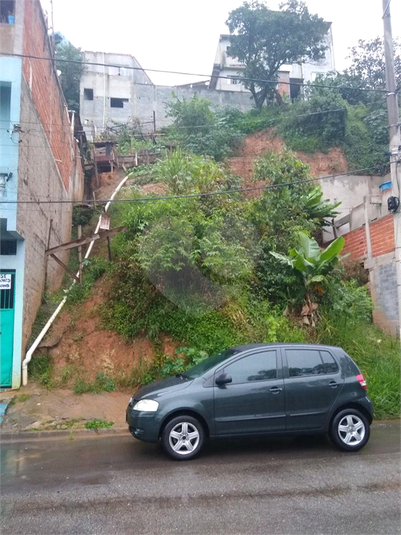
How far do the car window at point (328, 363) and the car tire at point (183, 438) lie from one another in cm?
204

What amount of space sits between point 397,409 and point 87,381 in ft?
20.5

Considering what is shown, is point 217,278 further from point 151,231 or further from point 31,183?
point 31,183

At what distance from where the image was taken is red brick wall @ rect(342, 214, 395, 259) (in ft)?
40.6

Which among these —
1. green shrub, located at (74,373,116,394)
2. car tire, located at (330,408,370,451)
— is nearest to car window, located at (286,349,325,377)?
car tire, located at (330,408,370,451)

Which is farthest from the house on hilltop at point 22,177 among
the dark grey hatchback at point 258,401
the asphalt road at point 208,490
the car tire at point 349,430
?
the car tire at point 349,430

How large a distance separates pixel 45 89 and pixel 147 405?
1051cm

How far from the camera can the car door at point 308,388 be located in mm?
6199

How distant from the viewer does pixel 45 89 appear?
12.8 m

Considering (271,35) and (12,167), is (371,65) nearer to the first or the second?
(271,35)

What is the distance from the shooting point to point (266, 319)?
1020 centimetres

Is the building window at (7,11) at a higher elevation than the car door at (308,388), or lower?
higher

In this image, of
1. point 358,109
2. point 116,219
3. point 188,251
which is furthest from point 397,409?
point 358,109

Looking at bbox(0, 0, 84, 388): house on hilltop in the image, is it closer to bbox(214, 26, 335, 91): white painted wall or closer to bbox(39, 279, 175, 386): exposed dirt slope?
bbox(39, 279, 175, 386): exposed dirt slope

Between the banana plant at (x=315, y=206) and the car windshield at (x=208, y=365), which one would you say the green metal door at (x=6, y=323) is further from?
the banana plant at (x=315, y=206)
